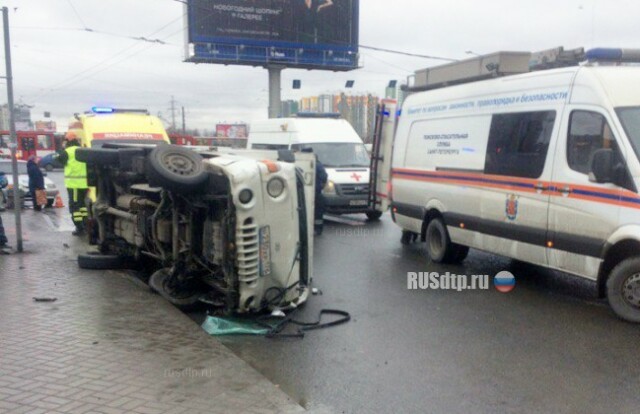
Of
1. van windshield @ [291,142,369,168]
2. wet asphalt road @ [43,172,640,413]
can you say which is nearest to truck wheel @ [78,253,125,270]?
wet asphalt road @ [43,172,640,413]

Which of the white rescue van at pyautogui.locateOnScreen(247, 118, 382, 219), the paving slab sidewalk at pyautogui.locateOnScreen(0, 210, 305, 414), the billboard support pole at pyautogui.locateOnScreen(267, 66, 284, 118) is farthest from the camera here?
the billboard support pole at pyautogui.locateOnScreen(267, 66, 284, 118)

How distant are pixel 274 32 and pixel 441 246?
26874mm

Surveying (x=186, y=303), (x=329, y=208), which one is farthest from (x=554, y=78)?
(x=329, y=208)

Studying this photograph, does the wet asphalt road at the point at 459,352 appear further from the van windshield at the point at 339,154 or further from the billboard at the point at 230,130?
the billboard at the point at 230,130

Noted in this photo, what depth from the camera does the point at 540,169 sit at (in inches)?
300

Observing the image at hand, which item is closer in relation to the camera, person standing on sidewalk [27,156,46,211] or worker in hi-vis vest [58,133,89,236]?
worker in hi-vis vest [58,133,89,236]

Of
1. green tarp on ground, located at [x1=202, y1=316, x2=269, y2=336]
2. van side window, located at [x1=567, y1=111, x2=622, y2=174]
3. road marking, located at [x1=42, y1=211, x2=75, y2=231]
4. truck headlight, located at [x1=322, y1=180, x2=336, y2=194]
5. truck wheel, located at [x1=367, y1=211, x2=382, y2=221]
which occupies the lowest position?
road marking, located at [x1=42, y1=211, x2=75, y2=231]

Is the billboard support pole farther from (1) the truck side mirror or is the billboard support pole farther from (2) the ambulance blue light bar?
(1) the truck side mirror

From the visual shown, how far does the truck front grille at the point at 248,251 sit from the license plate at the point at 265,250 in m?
0.05

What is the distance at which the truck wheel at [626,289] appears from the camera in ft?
20.9

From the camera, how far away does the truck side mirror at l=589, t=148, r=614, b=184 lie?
6.44 m

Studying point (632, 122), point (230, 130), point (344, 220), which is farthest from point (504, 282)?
point (230, 130)

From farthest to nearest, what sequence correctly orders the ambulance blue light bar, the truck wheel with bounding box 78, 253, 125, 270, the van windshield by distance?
1. the van windshield
2. the truck wheel with bounding box 78, 253, 125, 270
3. the ambulance blue light bar

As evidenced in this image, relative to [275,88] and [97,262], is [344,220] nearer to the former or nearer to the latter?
[97,262]
